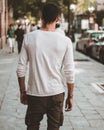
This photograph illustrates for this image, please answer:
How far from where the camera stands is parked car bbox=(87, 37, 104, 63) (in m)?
20.8

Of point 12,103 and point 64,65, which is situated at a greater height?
point 64,65

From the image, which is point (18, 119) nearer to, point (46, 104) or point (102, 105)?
point (102, 105)

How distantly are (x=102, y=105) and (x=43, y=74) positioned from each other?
4698mm

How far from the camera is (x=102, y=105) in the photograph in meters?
9.04

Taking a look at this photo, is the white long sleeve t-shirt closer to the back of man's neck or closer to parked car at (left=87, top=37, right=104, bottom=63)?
the back of man's neck

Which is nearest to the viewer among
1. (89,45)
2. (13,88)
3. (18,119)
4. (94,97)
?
(18,119)

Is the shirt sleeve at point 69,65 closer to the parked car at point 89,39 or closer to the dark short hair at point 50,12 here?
the dark short hair at point 50,12

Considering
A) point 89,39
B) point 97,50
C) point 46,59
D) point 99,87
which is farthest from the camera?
point 89,39

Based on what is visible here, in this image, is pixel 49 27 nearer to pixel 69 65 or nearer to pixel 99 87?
pixel 69 65

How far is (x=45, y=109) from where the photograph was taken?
4578 mm

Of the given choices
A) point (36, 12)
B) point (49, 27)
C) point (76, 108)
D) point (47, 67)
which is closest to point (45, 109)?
point (47, 67)

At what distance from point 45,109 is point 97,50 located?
1778 centimetres

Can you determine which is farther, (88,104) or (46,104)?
(88,104)

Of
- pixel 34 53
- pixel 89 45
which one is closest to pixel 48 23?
pixel 34 53
